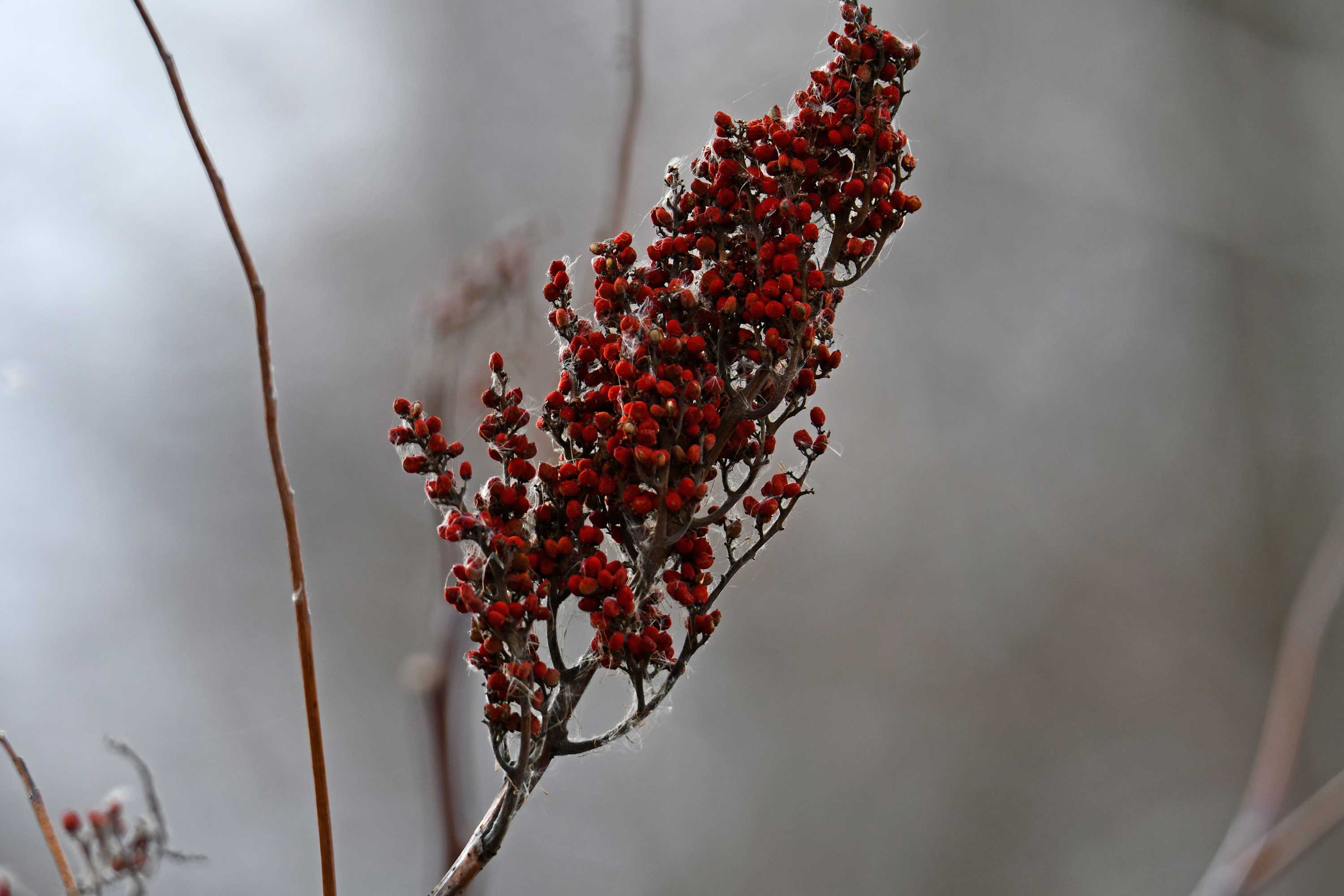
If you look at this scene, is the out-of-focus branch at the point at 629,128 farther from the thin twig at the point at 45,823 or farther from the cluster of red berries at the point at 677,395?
the thin twig at the point at 45,823

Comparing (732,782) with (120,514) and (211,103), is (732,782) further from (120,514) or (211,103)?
(211,103)

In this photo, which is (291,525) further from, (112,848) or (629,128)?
(629,128)

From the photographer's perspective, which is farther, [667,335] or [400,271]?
[400,271]

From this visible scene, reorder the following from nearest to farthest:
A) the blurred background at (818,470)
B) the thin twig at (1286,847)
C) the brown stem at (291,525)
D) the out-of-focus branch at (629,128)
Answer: the brown stem at (291,525), the thin twig at (1286,847), the out-of-focus branch at (629,128), the blurred background at (818,470)

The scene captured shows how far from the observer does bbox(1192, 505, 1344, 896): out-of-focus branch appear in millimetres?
1101

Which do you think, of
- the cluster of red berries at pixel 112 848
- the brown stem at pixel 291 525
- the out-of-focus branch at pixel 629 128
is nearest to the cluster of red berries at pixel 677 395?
the brown stem at pixel 291 525

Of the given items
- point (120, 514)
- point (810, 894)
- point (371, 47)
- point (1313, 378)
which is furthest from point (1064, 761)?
point (371, 47)

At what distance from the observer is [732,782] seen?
1.22m

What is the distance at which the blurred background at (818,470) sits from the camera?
3.44 feet

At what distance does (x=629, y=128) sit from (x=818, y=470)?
2.07 ft

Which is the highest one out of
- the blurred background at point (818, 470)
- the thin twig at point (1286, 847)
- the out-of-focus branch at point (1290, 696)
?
the blurred background at point (818, 470)

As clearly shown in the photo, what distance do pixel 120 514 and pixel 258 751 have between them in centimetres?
35

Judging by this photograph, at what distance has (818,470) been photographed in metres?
1.30

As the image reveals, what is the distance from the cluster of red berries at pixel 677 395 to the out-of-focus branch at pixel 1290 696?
39.7 inches
